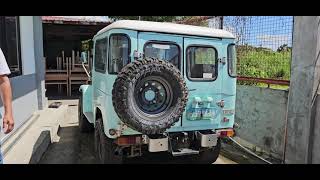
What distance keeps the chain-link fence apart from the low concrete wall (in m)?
0.43

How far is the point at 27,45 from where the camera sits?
671cm

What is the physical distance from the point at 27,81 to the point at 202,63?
4.00 m

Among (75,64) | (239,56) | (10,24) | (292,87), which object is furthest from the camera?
(75,64)

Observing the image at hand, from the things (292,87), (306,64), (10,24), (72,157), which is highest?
(10,24)

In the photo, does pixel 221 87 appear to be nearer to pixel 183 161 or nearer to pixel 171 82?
pixel 171 82

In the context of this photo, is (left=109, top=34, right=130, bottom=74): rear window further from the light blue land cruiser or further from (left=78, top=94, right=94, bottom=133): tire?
(left=78, top=94, right=94, bottom=133): tire

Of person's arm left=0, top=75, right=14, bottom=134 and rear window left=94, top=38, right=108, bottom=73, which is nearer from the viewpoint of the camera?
person's arm left=0, top=75, right=14, bottom=134

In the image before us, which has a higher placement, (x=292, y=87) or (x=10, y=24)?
(x=10, y=24)

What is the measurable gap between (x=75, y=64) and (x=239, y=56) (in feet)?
26.2

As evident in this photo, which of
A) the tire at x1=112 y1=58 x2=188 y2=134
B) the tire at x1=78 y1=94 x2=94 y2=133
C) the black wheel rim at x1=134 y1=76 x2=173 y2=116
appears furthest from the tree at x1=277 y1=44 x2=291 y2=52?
the tire at x1=78 y1=94 x2=94 y2=133

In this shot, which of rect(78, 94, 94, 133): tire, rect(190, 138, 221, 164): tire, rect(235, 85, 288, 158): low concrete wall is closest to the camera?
rect(190, 138, 221, 164): tire

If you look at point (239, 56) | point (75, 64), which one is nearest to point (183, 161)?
point (239, 56)

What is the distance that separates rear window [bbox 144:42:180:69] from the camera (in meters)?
4.02

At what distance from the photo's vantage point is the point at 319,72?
Result: 14.3 feet
